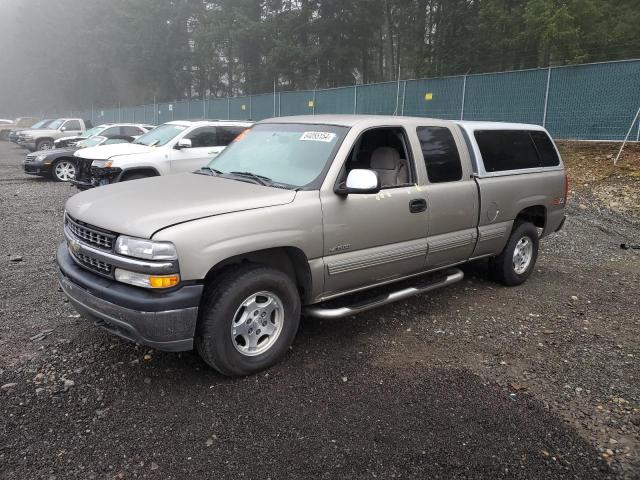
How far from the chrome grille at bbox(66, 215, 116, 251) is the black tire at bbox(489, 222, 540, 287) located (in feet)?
13.6

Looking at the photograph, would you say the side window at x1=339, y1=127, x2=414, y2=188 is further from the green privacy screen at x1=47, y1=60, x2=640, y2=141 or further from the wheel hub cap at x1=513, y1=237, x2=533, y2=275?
the green privacy screen at x1=47, y1=60, x2=640, y2=141

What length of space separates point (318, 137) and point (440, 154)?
1292 mm

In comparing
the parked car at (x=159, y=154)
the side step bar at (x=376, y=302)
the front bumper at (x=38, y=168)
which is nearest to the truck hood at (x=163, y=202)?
the side step bar at (x=376, y=302)

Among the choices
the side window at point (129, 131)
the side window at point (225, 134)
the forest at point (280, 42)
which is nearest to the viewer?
the side window at point (225, 134)

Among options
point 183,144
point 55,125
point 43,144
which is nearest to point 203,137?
point 183,144

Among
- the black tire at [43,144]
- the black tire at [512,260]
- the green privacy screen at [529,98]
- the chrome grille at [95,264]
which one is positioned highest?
the green privacy screen at [529,98]

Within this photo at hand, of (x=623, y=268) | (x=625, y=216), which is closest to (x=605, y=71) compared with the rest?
(x=625, y=216)

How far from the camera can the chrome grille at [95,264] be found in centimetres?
329

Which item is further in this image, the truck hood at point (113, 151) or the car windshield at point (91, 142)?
the car windshield at point (91, 142)

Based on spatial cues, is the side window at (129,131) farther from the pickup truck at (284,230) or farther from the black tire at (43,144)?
the pickup truck at (284,230)

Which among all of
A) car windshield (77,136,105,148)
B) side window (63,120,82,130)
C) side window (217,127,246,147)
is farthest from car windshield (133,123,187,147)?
side window (63,120,82,130)

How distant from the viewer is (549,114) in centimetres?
1492

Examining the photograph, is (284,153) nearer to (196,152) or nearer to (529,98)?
(196,152)

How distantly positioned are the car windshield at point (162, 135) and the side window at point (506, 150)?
6789 mm
